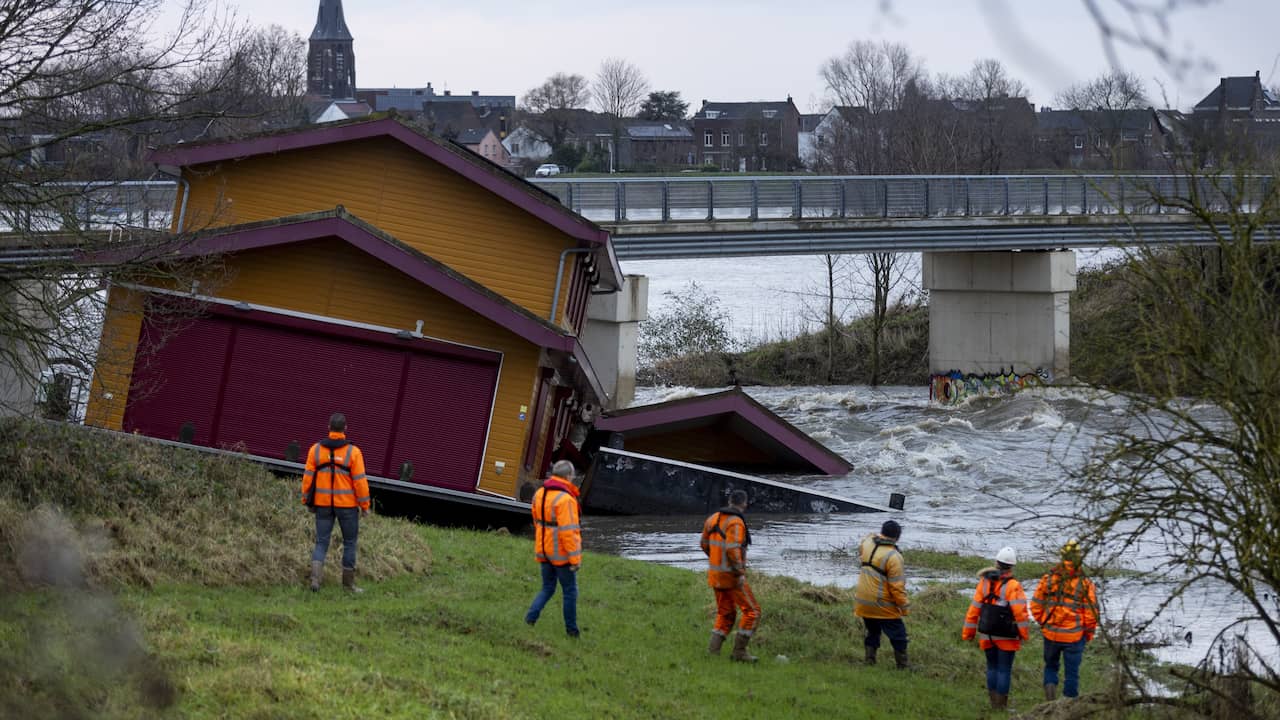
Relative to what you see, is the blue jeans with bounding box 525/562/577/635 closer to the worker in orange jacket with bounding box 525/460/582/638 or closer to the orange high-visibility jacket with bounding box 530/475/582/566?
the worker in orange jacket with bounding box 525/460/582/638

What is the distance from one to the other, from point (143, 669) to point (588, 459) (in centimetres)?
2445

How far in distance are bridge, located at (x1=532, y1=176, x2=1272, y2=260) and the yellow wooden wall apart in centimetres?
1590

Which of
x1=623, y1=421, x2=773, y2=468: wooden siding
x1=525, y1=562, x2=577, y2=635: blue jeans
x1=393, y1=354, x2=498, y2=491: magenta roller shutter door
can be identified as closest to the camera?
x1=525, y1=562, x2=577, y2=635: blue jeans

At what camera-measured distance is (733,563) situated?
1181cm

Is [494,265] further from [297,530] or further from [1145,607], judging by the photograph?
[1145,607]

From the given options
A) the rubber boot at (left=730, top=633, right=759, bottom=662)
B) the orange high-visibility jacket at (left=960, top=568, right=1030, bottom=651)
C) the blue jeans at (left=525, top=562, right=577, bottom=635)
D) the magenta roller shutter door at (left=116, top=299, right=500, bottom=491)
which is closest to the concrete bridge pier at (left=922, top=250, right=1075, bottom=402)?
the magenta roller shutter door at (left=116, top=299, right=500, bottom=491)

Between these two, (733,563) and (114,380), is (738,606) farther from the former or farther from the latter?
(114,380)

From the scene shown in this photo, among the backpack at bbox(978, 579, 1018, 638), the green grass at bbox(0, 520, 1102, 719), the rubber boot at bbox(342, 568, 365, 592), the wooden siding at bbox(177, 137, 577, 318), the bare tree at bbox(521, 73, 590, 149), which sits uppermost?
the bare tree at bbox(521, 73, 590, 149)

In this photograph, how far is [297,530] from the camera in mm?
14305

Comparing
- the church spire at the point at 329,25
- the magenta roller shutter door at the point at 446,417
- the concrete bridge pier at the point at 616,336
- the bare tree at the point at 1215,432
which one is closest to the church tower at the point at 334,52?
the church spire at the point at 329,25

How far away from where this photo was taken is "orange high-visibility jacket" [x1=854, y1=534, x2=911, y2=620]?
12.1 m

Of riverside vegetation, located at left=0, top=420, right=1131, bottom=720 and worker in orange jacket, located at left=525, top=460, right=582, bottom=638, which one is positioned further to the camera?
worker in orange jacket, located at left=525, top=460, right=582, bottom=638

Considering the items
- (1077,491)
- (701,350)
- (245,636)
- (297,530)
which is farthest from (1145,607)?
(701,350)

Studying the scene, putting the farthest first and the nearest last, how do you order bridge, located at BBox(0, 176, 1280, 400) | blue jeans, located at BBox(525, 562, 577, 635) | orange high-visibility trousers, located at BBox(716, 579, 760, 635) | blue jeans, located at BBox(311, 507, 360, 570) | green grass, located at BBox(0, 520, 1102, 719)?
bridge, located at BBox(0, 176, 1280, 400)
blue jeans, located at BBox(311, 507, 360, 570)
orange high-visibility trousers, located at BBox(716, 579, 760, 635)
blue jeans, located at BBox(525, 562, 577, 635)
green grass, located at BBox(0, 520, 1102, 719)
